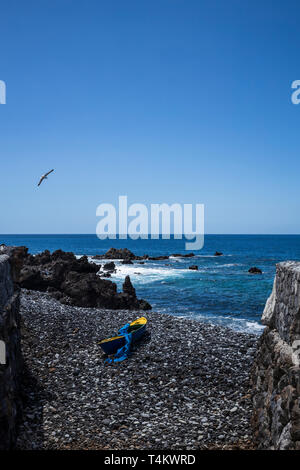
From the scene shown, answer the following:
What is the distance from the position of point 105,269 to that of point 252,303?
1209 inches

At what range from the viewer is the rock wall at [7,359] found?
7.58 meters

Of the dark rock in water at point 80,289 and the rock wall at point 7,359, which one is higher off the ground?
the rock wall at point 7,359

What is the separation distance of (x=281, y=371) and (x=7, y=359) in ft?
21.7

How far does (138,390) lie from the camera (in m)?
12.0

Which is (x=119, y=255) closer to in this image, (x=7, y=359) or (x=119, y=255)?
(x=119, y=255)

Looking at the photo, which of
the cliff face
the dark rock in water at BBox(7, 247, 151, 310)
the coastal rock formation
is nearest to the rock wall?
the cliff face

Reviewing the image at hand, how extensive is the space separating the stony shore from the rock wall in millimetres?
895

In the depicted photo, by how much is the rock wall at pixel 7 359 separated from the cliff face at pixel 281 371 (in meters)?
5.72

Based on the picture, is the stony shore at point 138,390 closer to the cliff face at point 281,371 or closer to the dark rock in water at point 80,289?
the cliff face at point 281,371

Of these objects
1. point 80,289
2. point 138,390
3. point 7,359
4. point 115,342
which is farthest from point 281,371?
point 80,289

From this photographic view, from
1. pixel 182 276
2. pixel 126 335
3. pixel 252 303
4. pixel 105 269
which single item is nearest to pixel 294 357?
pixel 126 335

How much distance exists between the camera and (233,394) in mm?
11555

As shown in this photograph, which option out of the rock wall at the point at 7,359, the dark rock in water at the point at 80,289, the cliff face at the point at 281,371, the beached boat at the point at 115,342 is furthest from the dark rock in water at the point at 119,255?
the cliff face at the point at 281,371
